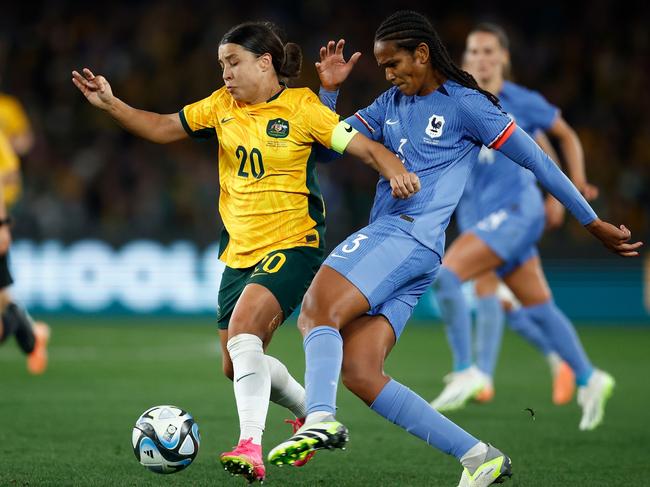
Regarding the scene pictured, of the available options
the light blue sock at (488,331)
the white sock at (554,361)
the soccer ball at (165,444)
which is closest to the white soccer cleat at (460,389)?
the light blue sock at (488,331)

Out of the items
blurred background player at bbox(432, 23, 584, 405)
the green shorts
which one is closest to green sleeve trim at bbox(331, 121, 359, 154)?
the green shorts

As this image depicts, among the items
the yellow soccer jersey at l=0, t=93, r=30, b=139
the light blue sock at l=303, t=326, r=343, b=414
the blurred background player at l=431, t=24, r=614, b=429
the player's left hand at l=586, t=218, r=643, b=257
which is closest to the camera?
the light blue sock at l=303, t=326, r=343, b=414

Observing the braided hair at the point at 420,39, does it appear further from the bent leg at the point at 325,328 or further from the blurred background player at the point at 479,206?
the blurred background player at the point at 479,206

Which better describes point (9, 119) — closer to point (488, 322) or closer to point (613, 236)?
point (488, 322)

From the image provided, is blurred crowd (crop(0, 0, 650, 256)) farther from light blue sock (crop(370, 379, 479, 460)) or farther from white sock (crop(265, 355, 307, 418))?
light blue sock (crop(370, 379, 479, 460))

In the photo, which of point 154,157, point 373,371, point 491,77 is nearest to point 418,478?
point 373,371

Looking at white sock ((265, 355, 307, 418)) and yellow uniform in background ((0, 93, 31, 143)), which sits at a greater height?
yellow uniform in background ((0, 93, 31, 143))

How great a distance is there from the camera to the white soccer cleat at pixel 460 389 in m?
6.98

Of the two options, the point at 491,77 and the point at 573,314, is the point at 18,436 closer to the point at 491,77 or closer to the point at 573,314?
the point at 491,77

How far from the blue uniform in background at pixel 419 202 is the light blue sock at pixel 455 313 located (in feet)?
8.70

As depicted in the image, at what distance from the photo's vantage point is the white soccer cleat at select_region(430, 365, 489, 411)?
6.98 metres

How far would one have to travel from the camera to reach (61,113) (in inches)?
633

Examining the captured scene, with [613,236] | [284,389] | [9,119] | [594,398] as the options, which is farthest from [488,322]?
[9,119]

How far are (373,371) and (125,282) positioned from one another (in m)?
9.89
